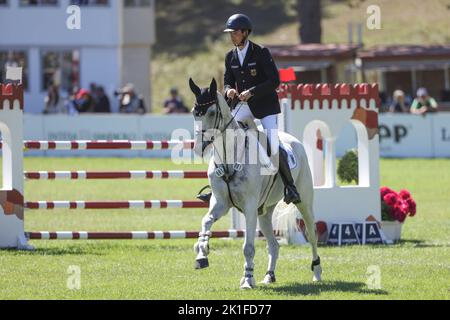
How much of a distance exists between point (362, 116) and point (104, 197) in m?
9.16

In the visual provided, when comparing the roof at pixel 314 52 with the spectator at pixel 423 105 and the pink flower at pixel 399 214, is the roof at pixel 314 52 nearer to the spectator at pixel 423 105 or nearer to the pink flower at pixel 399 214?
the spectator at pixel 423 105

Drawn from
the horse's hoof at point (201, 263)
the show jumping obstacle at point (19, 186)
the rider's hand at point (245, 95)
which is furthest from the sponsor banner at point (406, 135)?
the horse's hoof at point (201, 263)

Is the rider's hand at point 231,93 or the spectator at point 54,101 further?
the spectator at point 54,101

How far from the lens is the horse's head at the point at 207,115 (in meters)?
10.5

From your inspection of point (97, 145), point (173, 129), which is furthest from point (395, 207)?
point (173, 129)

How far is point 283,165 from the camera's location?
11688 mm

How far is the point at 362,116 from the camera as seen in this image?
51.6 ft

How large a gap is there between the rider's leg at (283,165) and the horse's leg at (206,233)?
33.7 inches

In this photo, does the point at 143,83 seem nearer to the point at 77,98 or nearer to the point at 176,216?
the point at 77,98

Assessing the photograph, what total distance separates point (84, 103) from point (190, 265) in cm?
2418

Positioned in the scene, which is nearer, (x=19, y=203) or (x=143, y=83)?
(x=19, y=203)

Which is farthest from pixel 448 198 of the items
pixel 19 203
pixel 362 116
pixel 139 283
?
pixel 139 283

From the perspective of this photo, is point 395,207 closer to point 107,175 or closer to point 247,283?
point 107,175

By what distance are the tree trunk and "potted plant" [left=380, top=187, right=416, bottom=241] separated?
27.0 meters
